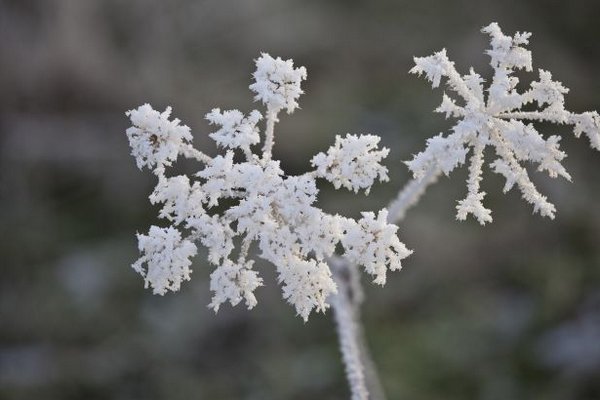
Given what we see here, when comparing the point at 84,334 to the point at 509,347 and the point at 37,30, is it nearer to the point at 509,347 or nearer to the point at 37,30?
the point at 37,30

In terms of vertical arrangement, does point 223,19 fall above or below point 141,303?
above

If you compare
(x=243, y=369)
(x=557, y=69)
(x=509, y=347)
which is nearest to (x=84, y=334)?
(x=243, y=369)

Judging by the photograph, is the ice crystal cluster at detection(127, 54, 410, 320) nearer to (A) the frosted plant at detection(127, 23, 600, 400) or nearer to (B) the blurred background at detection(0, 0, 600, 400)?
(A) the frosted plant at detection(127, 23, 600, 400)

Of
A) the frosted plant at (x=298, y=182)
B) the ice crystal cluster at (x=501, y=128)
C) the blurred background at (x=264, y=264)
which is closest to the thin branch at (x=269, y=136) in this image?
the frosted plant at (x=298, y=182)

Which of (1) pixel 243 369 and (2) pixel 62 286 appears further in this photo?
(2) pixel 62 286

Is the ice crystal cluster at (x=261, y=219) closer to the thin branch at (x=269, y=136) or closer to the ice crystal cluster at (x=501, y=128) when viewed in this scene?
the thin branch at (x=269, y=136)

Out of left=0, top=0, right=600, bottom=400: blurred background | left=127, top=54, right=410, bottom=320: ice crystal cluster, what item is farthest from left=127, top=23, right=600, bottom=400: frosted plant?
left=0, top=0, right=600, bottom=400: blurred background
